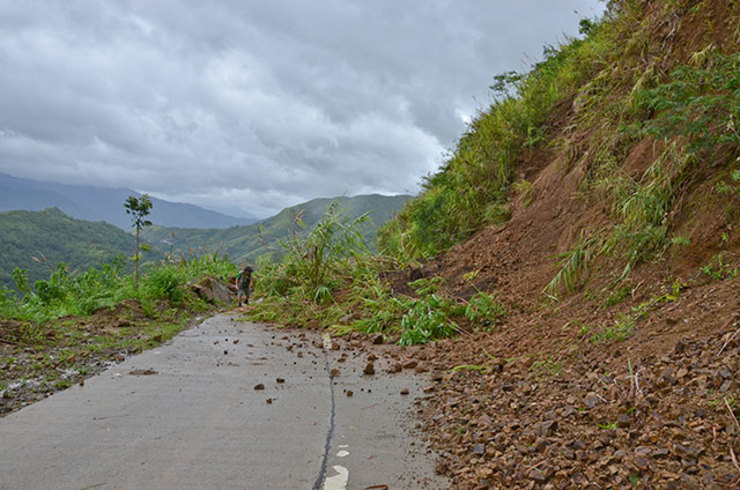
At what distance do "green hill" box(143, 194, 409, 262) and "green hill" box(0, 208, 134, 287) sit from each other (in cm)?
583

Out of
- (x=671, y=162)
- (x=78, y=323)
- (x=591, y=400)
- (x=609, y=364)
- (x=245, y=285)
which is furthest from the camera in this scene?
(x=245, y=285)

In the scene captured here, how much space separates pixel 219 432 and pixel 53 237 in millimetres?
67265

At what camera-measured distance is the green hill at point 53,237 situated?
50.0 metres

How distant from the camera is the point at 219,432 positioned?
2.94 metres

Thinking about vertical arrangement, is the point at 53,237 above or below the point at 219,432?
above

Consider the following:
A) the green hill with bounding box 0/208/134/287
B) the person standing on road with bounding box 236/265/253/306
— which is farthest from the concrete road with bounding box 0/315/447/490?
the green hill with bounding box 0/208/134/287

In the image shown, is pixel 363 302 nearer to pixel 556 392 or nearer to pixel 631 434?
pixel 556 392

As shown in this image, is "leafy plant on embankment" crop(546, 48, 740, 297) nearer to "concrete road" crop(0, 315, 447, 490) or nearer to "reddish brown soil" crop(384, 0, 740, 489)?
"reddish brown soil" crop(384, 0, 740, 489)

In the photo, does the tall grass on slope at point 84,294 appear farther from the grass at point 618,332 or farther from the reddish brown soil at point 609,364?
the grass at point 618,332

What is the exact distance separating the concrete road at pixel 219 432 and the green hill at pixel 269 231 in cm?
435

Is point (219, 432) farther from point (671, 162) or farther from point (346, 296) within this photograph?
point (346, 296)

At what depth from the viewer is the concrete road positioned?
7.72ft

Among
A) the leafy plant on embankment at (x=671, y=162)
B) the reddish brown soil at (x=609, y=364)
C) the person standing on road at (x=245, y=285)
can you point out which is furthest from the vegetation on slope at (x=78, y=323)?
the leafy plant on embankment at (x=671, y=162)

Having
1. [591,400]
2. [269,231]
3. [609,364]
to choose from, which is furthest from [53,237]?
[591,400]
